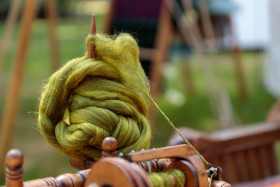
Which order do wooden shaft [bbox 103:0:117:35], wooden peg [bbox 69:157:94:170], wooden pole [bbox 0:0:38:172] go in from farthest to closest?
wooden shaft [bbox 103:0:117:35] < wooden pole [bbox 0:0:38:172] < wooden peg [bbox 69:157:94:170]

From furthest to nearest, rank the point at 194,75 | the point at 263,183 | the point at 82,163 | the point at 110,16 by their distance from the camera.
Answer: the point at 194,75 < the point at 110,16 < the point at 263,183 < the point at 82,163

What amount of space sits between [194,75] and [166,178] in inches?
160

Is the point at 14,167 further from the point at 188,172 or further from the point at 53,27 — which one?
the point at 53,27

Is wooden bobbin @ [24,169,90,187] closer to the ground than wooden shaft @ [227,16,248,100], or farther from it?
farther from it

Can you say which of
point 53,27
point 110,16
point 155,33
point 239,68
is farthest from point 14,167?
point 239,68

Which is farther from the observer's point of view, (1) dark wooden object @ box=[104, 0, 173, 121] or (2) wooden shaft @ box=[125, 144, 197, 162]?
(1) dark wooden object @ box=[104, 0, 173, 121]

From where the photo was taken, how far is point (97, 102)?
723 mm

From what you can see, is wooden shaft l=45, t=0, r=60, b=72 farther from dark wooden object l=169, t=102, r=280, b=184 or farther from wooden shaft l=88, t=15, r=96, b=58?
wooden shaft l=88, t=15, r=96, b=58

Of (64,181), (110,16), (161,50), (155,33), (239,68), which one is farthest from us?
(239,68)

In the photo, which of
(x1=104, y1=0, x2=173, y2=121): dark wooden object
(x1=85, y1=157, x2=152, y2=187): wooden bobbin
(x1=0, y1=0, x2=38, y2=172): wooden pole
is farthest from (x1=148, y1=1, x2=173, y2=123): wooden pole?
(x1=85, y1=157, x2=152, y2=187): wooden bobbin

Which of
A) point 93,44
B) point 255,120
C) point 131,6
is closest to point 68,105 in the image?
point 93,44

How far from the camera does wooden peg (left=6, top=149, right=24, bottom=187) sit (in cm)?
56

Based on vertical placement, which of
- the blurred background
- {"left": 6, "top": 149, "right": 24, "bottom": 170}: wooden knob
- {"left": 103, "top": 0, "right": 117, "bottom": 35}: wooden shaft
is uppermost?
{"left": 103, "top": 0, "right": 117, "bottom": 35}: wooden shaft

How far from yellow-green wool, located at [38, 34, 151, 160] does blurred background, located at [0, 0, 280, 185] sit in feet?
2.70
